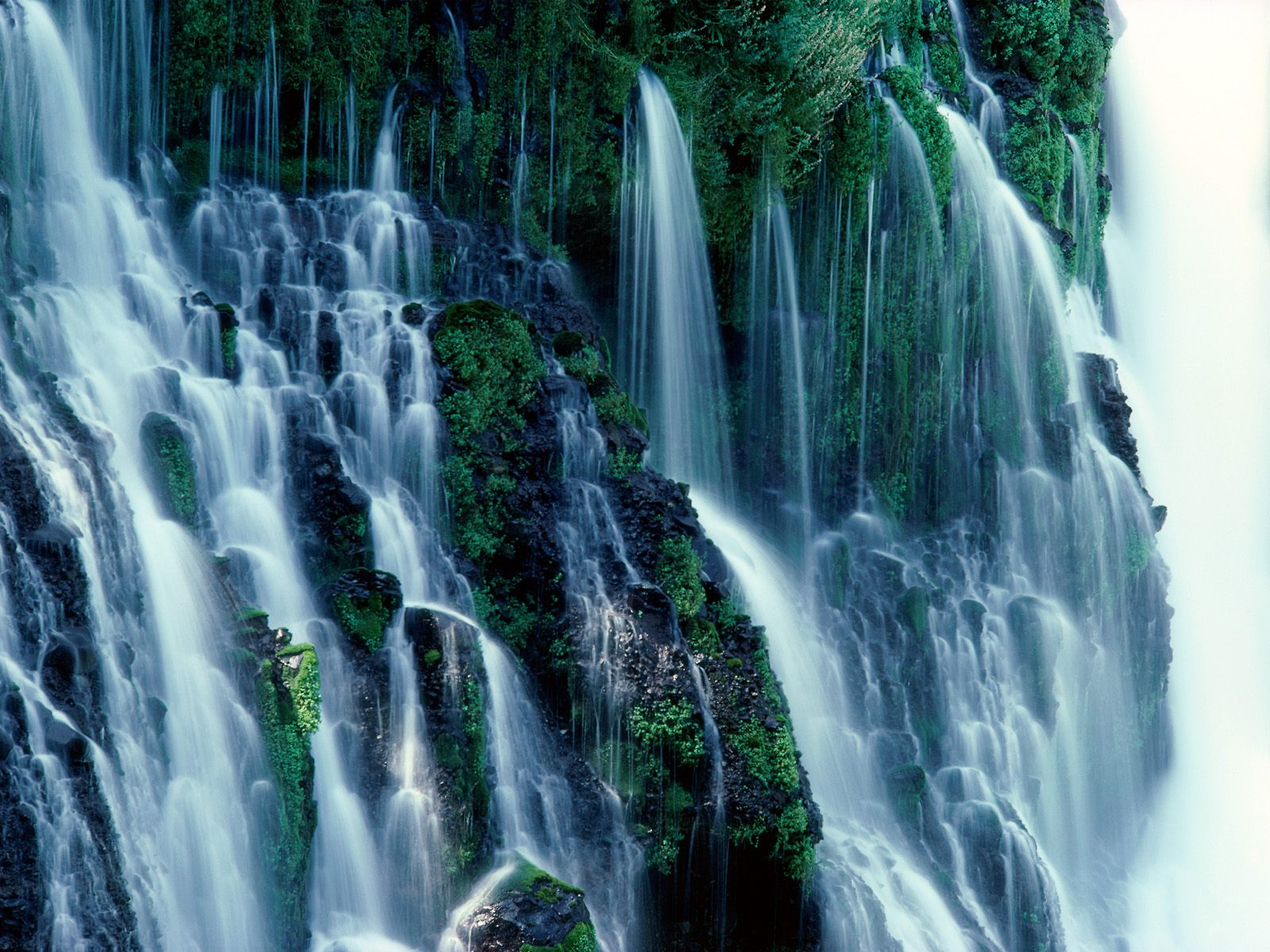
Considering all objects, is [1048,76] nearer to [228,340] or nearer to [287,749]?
[228,340]

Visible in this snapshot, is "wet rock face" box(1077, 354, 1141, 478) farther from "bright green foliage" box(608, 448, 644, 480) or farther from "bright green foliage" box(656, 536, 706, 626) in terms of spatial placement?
"bright green foliage" box(656, 536, 706, 626)

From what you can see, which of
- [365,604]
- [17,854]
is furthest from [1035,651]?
[17,854]

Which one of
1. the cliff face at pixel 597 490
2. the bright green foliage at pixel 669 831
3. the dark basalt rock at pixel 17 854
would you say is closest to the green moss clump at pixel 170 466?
the cliff face at pixel 597 490

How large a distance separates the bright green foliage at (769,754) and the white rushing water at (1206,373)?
11.3m

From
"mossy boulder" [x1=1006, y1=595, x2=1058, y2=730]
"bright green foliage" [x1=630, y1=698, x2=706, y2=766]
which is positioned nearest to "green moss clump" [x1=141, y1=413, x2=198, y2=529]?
"bright green foliage" [x1=630, y1=698, x2=706, y2=766]

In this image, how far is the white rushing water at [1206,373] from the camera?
26.0 metres

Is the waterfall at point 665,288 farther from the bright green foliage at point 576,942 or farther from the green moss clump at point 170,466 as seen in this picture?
the bright green foliage at point 576,942

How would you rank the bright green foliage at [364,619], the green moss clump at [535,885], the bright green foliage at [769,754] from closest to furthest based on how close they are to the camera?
the green moss clump at [535,885], the bright green foliage at [364,619], the bright green foliage at [769,754]

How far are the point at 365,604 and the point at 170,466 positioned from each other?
2.24m

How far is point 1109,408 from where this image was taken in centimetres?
2545

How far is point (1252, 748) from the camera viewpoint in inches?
1105

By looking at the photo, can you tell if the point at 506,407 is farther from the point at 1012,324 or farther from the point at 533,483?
the point at 1012,324

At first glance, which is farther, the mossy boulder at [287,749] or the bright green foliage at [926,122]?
the bright green foliage at [926,122]

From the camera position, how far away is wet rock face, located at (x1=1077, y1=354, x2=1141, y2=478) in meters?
25.3
